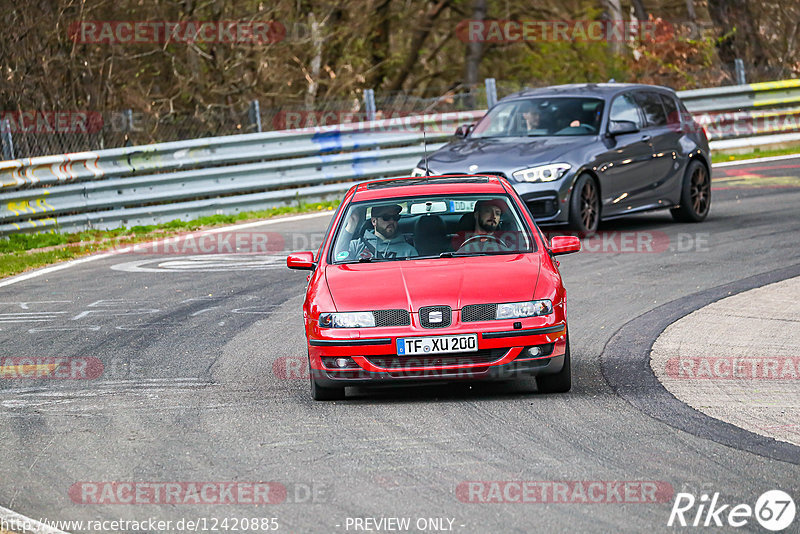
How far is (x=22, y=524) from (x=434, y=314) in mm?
2855

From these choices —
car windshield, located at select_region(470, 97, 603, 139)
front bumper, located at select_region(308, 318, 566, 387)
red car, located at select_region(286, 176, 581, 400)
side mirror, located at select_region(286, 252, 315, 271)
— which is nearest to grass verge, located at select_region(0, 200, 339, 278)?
Answer: car windshield, located at select_region(470, 97, 603, 139)

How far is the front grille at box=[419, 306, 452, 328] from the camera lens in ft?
24.3

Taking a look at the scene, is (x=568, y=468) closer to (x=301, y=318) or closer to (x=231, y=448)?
(x=231, y=448)

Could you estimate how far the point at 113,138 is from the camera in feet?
65.7

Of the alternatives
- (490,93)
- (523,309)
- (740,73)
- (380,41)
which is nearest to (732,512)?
(523,309)

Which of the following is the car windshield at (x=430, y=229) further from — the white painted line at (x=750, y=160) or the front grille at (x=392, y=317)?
the white painted line at (x=750, y=160)

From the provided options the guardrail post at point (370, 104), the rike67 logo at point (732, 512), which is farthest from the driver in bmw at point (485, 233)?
the guardrail post at point (370, 104)

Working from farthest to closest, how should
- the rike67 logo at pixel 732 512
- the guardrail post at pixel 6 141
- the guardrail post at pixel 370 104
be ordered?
1. the guardrail post at pixel 370 104
2. the guardrail post at pixel 6 141
3. the rike67 logo at pixel 732 512

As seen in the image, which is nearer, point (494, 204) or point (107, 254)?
point (494, 204)

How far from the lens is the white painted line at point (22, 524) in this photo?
538 centimetres

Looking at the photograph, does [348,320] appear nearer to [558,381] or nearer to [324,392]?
[324,392]

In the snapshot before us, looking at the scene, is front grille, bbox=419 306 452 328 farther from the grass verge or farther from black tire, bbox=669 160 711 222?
black tire, bbox=669 160 711 222

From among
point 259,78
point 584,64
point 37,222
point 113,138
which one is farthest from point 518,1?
point 37,222

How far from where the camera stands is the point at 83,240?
16.5 metres
